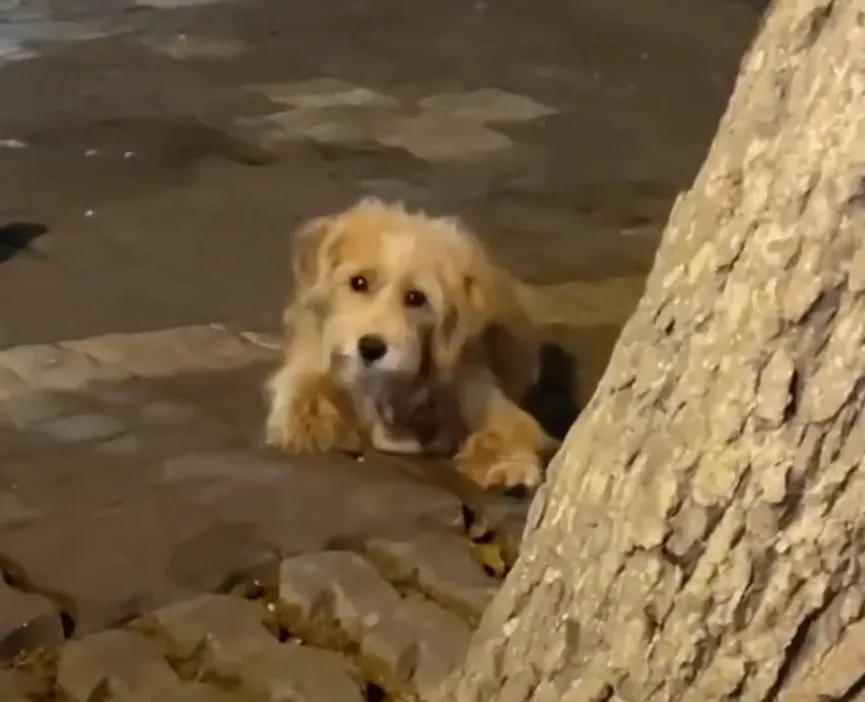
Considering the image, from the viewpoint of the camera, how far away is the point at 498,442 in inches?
73.2

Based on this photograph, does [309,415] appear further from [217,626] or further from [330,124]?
[330,124]

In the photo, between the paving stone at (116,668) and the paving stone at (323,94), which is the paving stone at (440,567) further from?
the paving stone at (323,94)

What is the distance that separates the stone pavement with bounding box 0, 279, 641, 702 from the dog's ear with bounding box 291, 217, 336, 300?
23 centimetres

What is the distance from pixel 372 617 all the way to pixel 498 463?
386 mm

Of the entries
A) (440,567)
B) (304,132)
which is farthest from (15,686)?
(304,132)

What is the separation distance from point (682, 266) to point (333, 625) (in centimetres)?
71

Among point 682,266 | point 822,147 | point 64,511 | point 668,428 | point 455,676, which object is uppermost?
point 822,147

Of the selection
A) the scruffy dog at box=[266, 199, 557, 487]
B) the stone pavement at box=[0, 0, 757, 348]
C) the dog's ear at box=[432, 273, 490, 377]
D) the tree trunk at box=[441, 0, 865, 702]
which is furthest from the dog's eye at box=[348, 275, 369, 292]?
the tree trunk at box=[441, 0, 865, 702]

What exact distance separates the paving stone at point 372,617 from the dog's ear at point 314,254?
38 cm

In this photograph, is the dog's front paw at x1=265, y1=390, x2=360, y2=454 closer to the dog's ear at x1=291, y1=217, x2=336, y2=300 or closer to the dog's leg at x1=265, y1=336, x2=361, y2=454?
the dog's leg at x1=265, y1=336, x2=361, y2=454

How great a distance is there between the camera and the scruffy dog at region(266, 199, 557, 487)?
69.6 inches

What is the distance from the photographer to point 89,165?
9.39 ft

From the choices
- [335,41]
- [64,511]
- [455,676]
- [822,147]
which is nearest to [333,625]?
[455,676]

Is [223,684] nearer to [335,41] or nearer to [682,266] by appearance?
[682,266]
